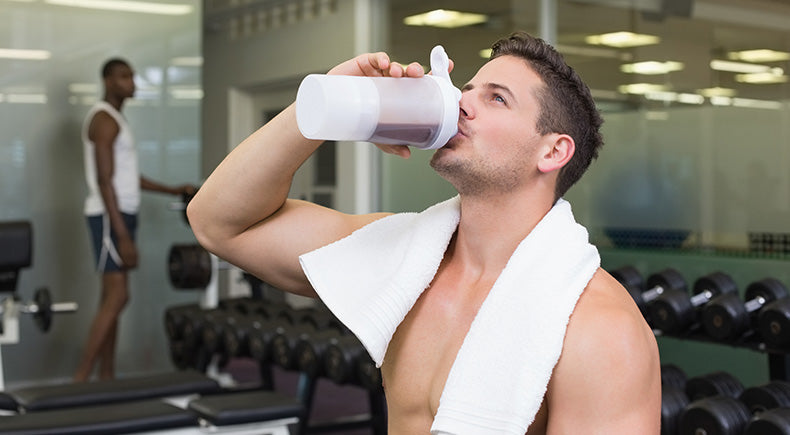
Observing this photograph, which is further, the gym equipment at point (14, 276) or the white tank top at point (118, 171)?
the white tank top at point (118, 171)

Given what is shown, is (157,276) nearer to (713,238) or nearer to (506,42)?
(713,238)

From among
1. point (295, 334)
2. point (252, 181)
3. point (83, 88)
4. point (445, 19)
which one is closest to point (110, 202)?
point (83, 88)

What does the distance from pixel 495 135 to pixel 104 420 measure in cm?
156

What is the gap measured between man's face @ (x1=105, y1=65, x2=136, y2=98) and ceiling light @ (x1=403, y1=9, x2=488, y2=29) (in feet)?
4.72

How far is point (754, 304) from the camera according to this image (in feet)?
9.45

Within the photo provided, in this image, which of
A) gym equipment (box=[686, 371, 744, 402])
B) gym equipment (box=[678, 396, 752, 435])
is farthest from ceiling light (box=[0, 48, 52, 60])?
gym equipment (box=[678, 396, 752, 435])

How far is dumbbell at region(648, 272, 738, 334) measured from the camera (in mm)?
2975

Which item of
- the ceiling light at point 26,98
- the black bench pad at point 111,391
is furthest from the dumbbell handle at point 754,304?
the ceiling light at point 26,98

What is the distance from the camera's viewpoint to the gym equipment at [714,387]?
8.39 ft

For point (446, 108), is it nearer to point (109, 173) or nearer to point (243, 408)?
point (243, 408)

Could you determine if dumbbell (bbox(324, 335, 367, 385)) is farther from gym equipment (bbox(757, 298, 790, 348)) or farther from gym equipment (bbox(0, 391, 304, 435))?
gym equipment (bbox(757, 298, 790, 348))

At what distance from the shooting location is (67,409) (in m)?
2.59

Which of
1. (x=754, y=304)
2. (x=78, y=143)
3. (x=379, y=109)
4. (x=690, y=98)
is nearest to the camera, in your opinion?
(x=379, y=109)

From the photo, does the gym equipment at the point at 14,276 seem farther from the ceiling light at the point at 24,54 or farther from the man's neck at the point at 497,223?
the man's neck at the point at 497,223
